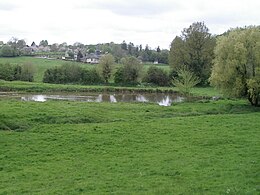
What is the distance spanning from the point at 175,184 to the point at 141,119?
712 inches

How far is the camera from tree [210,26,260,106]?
1695 inches

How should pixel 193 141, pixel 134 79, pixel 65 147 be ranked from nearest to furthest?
pixel 65 147 → pixel 193 141 → pixel 134 79

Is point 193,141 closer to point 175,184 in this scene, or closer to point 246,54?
point 175,184

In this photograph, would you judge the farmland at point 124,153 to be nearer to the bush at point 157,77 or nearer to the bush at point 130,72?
the bush at point 130,72

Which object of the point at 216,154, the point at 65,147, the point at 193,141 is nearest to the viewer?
the point at 216,154

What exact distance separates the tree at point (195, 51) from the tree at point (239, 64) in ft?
129

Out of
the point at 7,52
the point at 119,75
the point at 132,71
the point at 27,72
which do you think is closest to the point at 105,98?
the point at 132,71

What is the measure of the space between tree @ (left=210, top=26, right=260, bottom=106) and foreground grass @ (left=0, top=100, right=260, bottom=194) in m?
9.07

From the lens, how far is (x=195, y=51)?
8662cm

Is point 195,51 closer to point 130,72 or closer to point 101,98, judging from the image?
point 130,72

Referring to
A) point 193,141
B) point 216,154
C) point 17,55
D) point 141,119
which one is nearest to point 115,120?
point 141,119

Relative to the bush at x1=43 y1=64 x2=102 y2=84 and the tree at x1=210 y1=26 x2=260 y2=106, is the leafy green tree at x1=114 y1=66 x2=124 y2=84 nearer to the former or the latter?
the bush at x1=43 y1=64 x2=102 y2=84

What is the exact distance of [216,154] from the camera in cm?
2167

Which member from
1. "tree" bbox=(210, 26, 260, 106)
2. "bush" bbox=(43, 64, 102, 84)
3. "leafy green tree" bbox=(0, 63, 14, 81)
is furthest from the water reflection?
"leafy green tree" bbox=(0, 63, 14, 81)
